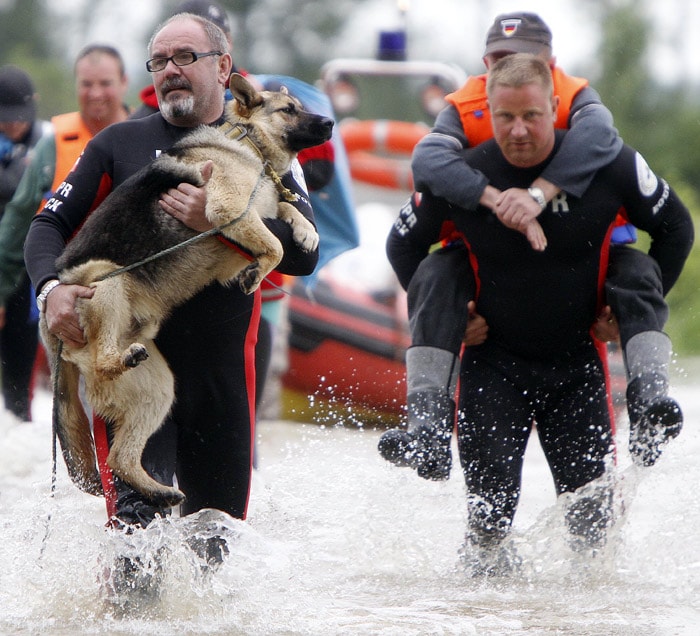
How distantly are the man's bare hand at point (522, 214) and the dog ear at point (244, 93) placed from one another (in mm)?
899

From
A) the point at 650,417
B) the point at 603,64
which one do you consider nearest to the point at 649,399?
the point at 650,417

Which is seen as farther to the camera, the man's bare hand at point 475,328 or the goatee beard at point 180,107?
the man's bare hand at point 475,328

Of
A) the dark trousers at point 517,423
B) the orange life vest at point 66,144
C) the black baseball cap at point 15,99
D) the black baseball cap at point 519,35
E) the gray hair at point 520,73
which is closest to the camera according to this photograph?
the gray hair at point 520,73

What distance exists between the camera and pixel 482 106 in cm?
460

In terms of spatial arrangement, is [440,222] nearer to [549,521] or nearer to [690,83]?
[549,521]

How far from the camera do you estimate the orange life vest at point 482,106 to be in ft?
14.9

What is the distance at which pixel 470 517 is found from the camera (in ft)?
15.0

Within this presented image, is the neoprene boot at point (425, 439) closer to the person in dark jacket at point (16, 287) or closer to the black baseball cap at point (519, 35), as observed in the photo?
the black baseball cap at point (519, 35)

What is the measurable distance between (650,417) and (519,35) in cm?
159

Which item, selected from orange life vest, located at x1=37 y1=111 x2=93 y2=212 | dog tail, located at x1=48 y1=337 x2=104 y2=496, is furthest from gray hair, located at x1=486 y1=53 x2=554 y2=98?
orange life vest, located at x1=37 y1=111 x2=93 y2=212

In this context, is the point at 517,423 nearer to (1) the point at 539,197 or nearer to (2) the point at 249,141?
(1) the point at 539,197

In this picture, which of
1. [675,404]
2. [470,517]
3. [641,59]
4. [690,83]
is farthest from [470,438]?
[690,83]

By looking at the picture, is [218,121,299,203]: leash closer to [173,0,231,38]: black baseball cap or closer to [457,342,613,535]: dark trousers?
[457,342,613,535]: dark trousers

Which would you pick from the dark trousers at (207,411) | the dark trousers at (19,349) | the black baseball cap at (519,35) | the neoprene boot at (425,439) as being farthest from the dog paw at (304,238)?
the dark trousers at (19,349)
